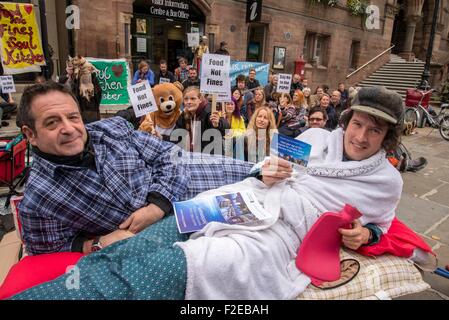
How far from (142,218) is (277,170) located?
0.83 meters

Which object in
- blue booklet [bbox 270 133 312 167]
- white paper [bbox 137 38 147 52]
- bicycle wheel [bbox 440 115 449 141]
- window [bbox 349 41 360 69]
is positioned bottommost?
bicycle wheel [bbox 440 115 449 141]

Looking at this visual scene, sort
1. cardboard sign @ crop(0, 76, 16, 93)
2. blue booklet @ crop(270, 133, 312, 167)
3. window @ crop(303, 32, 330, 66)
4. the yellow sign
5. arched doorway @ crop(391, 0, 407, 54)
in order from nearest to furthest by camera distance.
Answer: blue booklet @ crop(270, 133, 312, 167) < the yellow sign < cardboard sign @ crop(0, 76, 16, 93) < window @ crop(303, 32, 330, 66) < arched doorway @ crop(391, 0, 407, 54)

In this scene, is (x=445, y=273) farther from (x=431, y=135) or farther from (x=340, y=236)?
(x=431, y=135)

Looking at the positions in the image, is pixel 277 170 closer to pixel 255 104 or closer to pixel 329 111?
pixel 255 104

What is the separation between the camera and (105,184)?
1812 millimetres

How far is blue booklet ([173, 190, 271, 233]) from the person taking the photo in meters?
1.68

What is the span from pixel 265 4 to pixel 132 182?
13525mm

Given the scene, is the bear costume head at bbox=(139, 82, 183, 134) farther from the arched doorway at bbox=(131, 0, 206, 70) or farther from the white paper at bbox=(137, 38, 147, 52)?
the white paper at bbox=(137, 38, 147, 52)

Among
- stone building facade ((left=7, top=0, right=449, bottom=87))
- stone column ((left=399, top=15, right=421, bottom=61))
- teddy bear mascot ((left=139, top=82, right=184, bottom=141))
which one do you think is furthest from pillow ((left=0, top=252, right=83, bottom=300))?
stone column ((left=399, top=15, right=421, bottom=61))

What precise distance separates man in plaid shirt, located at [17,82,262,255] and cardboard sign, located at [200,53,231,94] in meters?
2.27

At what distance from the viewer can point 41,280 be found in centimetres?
150

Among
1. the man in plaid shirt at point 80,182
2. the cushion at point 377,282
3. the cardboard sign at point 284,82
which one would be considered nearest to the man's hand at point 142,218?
the man in plaid shirt at point 80,182
